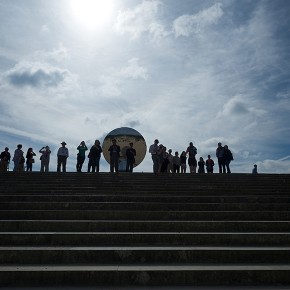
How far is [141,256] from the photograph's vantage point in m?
4.95

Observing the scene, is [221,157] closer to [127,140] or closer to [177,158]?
[177,158]

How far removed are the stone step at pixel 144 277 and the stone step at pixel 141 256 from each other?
477mm

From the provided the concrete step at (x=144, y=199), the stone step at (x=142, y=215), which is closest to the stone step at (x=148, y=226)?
the stone step at (x=142, y=215)

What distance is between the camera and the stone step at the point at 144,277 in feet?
14.3

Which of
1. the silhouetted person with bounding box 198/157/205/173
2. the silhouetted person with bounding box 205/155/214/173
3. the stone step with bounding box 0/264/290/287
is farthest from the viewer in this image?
the silhouetted person with bounding box 198/157/205/173

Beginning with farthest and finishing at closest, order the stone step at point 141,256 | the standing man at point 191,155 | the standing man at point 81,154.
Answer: the standing man at point 191,155
the standing man at point 81,154
the stone step at point 141,256

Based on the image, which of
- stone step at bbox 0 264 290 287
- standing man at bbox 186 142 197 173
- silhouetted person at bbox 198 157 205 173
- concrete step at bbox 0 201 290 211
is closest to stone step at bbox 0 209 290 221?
concrete step at bbox 0 201 290 211

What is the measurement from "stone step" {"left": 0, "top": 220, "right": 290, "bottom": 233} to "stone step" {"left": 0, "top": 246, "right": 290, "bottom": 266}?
1.09 m

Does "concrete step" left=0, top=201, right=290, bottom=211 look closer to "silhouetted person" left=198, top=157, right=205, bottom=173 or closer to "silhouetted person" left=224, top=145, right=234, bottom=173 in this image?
"silhouetted person" left=224, top=145, right=234, bottom=173

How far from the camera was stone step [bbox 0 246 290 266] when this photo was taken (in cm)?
489

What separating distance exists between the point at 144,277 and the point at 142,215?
7.97ft

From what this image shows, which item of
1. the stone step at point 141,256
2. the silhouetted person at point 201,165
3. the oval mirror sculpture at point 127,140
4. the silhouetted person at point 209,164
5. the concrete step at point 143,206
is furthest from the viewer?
the oval mirror sculpture at point 127,140

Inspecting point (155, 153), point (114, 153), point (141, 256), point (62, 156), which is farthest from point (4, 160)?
point (141, 256)

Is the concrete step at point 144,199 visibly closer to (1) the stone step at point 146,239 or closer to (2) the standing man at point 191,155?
(1) the stone step at point 146,239
